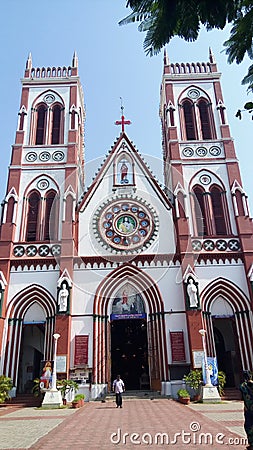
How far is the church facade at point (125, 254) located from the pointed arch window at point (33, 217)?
9cm

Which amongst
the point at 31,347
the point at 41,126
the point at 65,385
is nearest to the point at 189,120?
the point at 41,126

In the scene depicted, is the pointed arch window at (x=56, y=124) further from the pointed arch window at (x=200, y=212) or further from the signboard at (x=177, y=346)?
the signboard at (x=177, y=346)

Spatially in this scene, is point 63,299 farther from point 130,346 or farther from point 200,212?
point 200,212

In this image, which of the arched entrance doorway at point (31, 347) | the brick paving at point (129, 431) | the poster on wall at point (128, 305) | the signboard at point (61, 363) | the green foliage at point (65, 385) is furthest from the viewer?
the arched entrance doorway at point (31, 347)

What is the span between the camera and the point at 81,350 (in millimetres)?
20453

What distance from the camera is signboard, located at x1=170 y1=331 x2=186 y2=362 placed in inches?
796

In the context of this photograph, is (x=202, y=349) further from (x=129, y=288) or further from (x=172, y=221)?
(x=172, y=221)

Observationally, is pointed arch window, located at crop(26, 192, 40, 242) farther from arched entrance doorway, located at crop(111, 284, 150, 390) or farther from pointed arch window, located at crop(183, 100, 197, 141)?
pointed arch window, located at crop(183, 100, 197, 141)

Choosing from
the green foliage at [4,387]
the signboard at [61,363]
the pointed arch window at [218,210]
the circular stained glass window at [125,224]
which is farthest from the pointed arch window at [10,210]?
the pointed arch window at [218,210]

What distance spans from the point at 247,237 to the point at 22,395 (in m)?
15.5

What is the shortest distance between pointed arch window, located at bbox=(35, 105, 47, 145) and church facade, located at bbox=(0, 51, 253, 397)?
0.27ft

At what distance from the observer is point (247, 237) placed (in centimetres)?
2270

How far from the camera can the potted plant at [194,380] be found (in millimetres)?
18031

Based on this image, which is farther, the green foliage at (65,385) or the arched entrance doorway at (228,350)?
the arched entrance doorway at (228,350)
